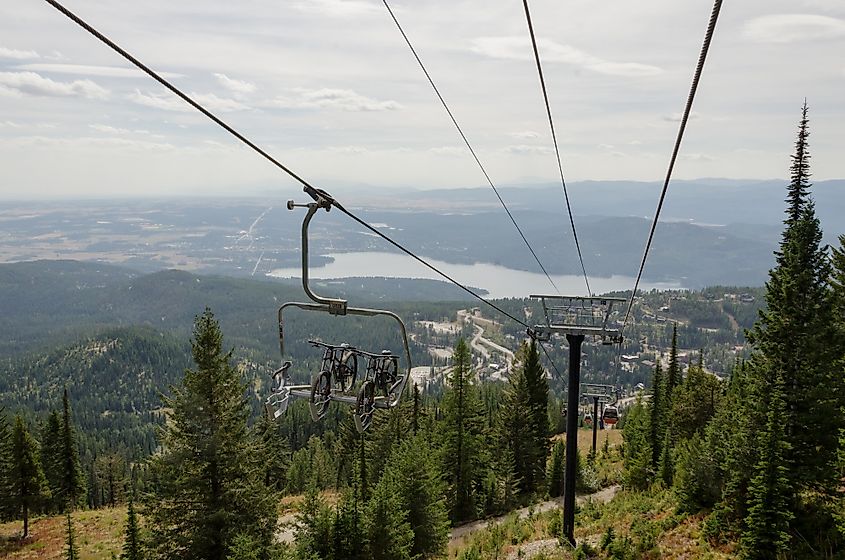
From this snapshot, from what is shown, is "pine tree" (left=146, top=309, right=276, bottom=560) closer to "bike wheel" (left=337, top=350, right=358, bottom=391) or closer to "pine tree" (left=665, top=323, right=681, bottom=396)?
"bike wheel" (left=337, top=350, right=358, bottom=391)

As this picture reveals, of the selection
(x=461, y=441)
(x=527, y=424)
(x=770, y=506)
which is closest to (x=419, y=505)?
(x=461, y=441)

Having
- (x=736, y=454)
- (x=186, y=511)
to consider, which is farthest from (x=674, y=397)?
(x=186, y=511)

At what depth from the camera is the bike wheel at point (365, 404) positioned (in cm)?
911

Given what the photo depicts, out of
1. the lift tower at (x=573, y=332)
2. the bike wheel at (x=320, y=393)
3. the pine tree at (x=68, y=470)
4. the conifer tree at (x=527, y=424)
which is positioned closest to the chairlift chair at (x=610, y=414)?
the conifer tree at (x=527, y=424)

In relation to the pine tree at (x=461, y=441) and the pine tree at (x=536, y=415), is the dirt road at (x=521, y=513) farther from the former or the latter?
the pine tree at (x=536, y=415)

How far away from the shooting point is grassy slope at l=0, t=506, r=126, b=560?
3183 cm

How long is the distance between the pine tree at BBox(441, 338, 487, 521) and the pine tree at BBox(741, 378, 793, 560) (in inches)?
827

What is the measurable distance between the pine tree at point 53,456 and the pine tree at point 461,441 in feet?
110

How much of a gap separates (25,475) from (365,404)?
3751 cm

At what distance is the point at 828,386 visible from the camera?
1694 centimetres

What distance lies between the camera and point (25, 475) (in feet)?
119

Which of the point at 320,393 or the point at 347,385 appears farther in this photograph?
the point at 347,385

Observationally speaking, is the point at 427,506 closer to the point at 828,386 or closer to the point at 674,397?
the point at 828,386

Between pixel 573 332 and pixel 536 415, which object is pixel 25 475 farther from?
pixel 573 332
